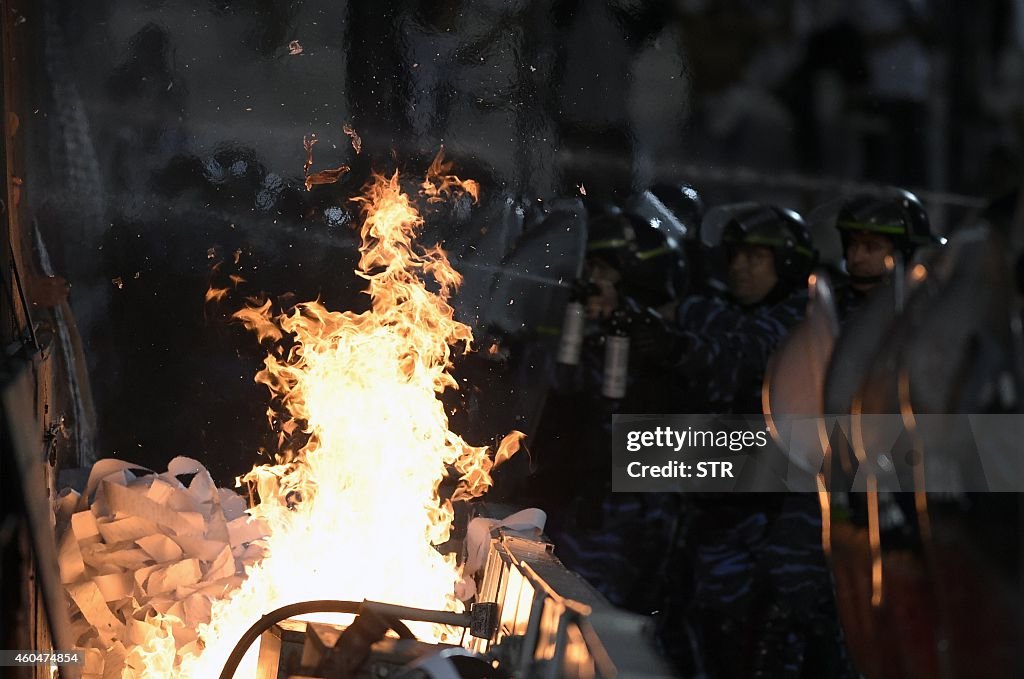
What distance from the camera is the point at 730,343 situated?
160 inches

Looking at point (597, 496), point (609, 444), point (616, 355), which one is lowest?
point (597, 496)

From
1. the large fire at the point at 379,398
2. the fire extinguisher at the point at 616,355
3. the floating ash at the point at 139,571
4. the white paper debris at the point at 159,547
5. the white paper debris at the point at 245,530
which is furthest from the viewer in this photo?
the fire extinguisher at the point at 616,355

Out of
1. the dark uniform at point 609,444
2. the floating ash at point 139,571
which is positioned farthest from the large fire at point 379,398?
the floating ash at point 139,571

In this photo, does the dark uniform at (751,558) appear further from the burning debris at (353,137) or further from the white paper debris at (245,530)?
the white paper debris at (245,530)

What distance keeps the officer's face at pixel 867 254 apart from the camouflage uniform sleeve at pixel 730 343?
0.23 meters

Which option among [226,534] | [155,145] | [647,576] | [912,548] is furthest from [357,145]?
[912,548]

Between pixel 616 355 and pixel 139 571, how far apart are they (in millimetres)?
1854

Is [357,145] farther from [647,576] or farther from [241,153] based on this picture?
[647,576]

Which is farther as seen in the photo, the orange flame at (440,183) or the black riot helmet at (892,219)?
the orange flame at (440,183)

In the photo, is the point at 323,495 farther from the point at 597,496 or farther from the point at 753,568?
the point at 753,568

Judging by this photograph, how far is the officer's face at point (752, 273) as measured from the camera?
4.07m

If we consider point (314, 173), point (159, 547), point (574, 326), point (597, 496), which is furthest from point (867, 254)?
point (159, 547)

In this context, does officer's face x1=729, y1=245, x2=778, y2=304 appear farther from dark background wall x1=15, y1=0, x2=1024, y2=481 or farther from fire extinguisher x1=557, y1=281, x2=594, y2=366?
fire extinguisher x1=557, y1=281, x2=594, y2=366

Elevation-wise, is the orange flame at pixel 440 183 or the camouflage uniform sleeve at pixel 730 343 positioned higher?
the orange flame at pixel 440 183
